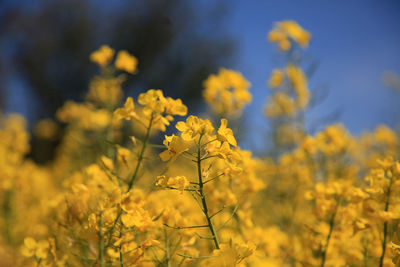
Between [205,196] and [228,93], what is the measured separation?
3.01 feet

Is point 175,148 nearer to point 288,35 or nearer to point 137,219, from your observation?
point 137,219

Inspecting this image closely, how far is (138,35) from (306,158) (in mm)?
8966

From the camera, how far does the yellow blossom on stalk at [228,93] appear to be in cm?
198

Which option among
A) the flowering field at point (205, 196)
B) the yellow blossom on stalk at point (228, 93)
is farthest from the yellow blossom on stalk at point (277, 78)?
the yellow blossom on stalk at point (228, 93)

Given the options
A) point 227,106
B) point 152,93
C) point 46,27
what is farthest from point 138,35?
point 152,93

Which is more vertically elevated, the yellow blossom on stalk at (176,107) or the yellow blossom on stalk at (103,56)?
the yellow blossom on stalk at (103,56)

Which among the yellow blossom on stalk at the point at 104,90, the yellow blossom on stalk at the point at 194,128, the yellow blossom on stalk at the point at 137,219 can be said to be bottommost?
the yellow blossom on stalk at the point at 137,219

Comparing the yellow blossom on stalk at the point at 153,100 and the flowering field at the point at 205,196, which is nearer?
the flowering field at the point at 205,196

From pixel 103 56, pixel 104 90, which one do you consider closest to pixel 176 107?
pixel 103 56

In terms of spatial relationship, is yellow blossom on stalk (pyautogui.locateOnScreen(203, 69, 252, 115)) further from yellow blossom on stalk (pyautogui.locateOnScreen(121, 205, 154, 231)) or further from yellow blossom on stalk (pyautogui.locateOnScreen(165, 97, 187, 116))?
yellow blossom on stalk (pyautogui.locateOnScreen(121, 205, 154, 231))

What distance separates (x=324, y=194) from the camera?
141 cm

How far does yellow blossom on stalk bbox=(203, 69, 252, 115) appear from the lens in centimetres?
198

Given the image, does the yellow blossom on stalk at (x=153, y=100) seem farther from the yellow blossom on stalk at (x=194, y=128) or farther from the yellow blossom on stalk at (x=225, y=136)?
the yellow blossom on stalk at (x=225, y=136)

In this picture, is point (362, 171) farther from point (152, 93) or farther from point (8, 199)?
point (8, 199)
